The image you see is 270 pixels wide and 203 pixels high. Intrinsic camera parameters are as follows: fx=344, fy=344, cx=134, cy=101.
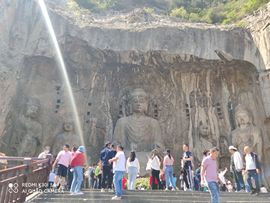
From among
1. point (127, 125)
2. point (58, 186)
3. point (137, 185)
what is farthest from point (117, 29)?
point (58, 186)

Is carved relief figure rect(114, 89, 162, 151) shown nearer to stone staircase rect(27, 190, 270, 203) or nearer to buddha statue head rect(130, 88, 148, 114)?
buddha statue head rect(130, 88, 148, 114)

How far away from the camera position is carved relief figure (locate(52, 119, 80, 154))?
13.6m

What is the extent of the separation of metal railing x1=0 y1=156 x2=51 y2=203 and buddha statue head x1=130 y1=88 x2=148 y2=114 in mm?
6566

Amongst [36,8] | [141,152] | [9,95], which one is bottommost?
[141,152]

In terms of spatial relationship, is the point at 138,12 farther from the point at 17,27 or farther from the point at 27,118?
the point at 27,118

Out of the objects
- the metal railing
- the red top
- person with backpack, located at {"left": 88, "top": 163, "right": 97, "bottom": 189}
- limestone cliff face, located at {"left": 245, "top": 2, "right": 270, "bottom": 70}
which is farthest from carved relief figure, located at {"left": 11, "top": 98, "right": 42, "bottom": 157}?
limestone cliff face, located at {"left": 245, "top": 2, "right": 270, "bottom": 70}

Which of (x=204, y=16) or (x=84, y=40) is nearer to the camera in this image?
(x=84, y=40)

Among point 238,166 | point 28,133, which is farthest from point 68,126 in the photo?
point 238,166

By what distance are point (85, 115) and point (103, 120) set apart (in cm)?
82

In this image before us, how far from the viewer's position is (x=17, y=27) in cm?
1408

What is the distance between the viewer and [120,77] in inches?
629

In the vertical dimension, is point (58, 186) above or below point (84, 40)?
below

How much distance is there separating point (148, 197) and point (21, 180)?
9.10 ft

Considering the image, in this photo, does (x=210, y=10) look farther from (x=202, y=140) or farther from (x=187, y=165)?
(x=187, y=165)
